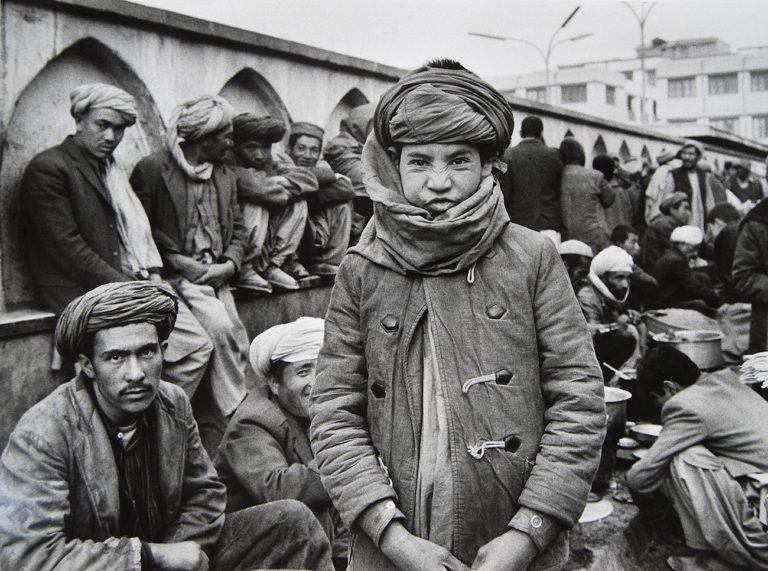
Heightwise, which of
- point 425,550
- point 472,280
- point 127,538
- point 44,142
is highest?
point 44,142

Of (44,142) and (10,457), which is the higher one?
(44,142)

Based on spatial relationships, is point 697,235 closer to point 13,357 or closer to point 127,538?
point 13,357

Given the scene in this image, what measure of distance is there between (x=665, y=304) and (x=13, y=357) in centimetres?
595

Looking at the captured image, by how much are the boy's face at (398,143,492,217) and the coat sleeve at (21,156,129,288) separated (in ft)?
8.63

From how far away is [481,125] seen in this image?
1.76 meters

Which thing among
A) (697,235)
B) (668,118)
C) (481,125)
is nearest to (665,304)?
(697,235)

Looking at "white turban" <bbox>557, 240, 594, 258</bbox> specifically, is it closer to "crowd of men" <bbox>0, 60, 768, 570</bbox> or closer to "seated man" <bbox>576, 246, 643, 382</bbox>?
"seated man" <bbox>576, 246, 643, 382</bbox>

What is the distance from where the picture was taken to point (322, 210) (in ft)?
20.7

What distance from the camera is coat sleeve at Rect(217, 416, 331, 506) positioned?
315 cm

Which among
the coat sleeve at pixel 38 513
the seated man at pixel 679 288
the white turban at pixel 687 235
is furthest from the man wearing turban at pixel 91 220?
the white turban at pixel 687 235

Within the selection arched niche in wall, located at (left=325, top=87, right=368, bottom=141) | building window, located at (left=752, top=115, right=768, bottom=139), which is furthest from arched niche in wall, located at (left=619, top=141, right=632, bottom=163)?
building window, located at (left=752, top=115, right=768, bottom=139)

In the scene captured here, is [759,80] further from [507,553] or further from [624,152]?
[507,553]

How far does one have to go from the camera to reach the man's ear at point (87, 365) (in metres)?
2.53

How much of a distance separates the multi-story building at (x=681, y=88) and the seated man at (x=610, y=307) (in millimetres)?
25702
